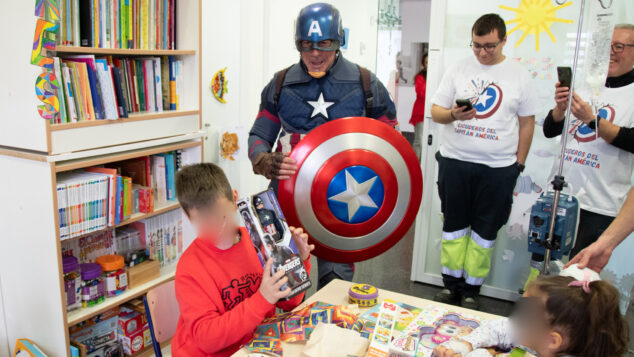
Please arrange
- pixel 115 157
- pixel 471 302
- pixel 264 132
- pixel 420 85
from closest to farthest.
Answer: pixel 264 132
pixel 115 157
pixel 471 302
pixel 420 85

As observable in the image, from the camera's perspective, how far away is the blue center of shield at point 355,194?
1.73 meters

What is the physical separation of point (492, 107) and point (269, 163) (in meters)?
1.73

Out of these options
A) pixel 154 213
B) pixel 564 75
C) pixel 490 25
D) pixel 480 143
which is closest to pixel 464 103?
pixel 480 143

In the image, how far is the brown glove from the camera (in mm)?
1811

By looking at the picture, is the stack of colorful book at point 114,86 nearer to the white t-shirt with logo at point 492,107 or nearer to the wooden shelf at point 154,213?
the wooden shelf at point 154,213

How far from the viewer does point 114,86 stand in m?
2.46

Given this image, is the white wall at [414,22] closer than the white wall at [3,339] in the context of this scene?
No

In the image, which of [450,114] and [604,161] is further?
[450,114]

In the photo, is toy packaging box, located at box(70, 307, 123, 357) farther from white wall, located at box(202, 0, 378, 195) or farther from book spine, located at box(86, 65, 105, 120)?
white wall, located at box(202, 0, 378, 195)

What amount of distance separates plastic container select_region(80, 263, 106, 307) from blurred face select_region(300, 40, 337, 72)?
145 centimetres

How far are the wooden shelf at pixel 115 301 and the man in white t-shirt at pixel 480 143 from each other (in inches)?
68.9

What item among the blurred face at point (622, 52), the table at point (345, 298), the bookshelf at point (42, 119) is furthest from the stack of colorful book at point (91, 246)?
the blurred face at point (622, 52)

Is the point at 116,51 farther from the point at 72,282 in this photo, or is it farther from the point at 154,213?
the point at 72,282

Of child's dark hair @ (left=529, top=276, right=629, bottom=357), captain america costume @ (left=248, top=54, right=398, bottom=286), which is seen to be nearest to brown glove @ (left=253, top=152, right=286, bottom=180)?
captain america costume @ (left=248, top=54, right=398, bottom=286)
